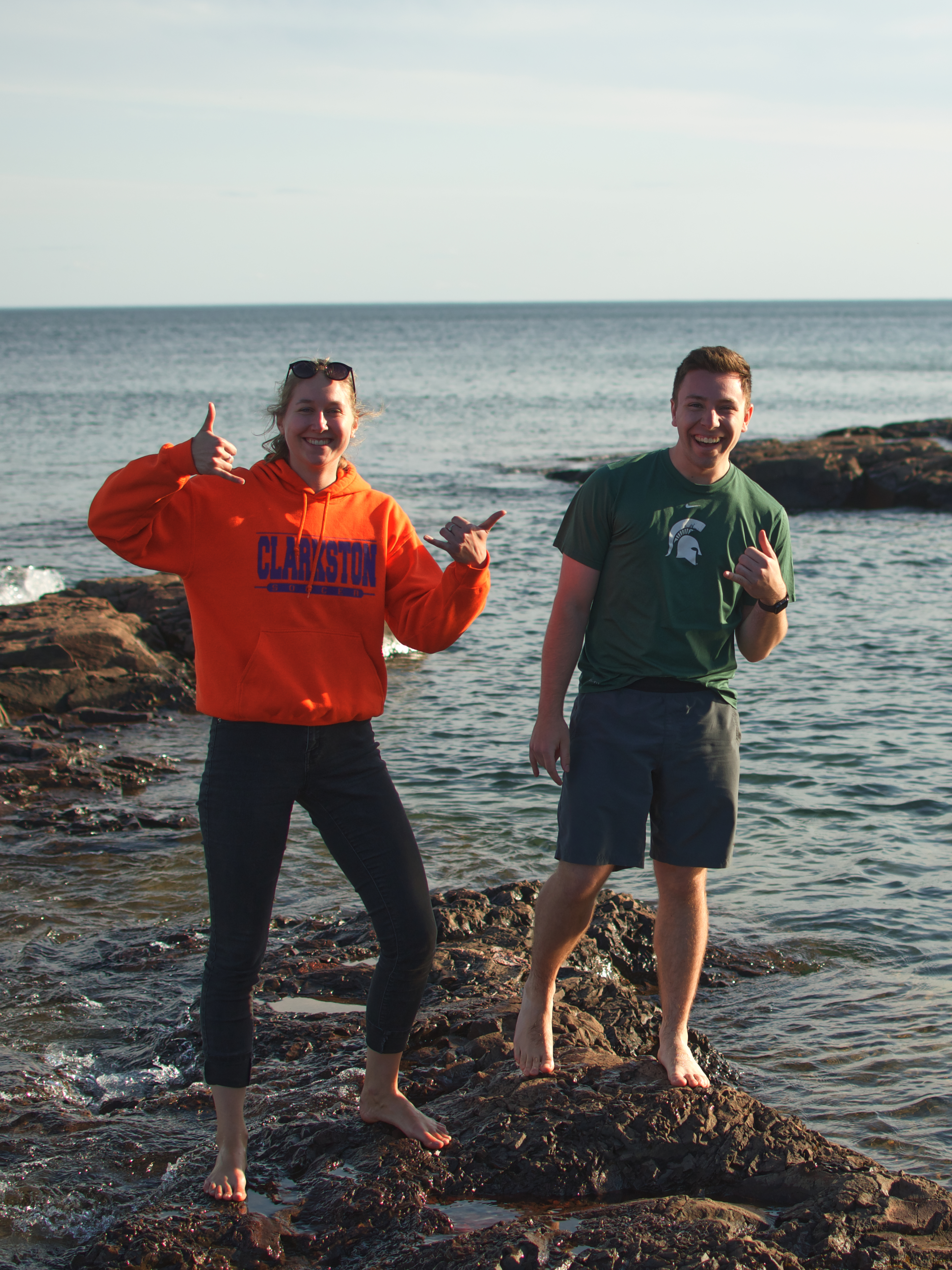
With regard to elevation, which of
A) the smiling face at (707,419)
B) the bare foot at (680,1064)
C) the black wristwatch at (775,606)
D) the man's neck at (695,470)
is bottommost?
the bare foot at (680,1064)

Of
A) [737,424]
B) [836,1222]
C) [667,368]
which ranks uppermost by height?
[667,368]

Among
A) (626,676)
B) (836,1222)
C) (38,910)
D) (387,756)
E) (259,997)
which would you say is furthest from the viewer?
(387,756)

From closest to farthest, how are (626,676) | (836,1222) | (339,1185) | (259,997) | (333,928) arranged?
(836,1222), (339,1185), (626,676), (259,997), (333,928)

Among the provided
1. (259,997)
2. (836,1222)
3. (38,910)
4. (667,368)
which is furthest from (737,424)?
(667,368)

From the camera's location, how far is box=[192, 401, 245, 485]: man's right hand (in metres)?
3.29

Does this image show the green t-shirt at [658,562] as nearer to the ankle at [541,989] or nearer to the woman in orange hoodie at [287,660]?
the woman in orange hoodie at [287,660]

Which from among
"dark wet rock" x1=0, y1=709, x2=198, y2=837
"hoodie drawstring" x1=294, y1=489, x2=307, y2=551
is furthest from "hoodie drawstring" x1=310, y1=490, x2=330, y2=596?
"dark wet rock" x1=0, y1=709, x2=198, y2=837

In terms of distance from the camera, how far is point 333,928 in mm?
5945

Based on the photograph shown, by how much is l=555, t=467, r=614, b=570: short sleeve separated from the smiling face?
26cm

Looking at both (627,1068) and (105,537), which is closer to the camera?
Result: (105,537)

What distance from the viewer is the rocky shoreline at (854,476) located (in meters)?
24.6

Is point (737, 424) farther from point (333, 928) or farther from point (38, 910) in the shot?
point (38, 910)

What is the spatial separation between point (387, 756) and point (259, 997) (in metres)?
4.45

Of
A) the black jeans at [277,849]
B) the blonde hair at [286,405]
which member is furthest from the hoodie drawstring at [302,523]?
the black jeans at [277,849]
